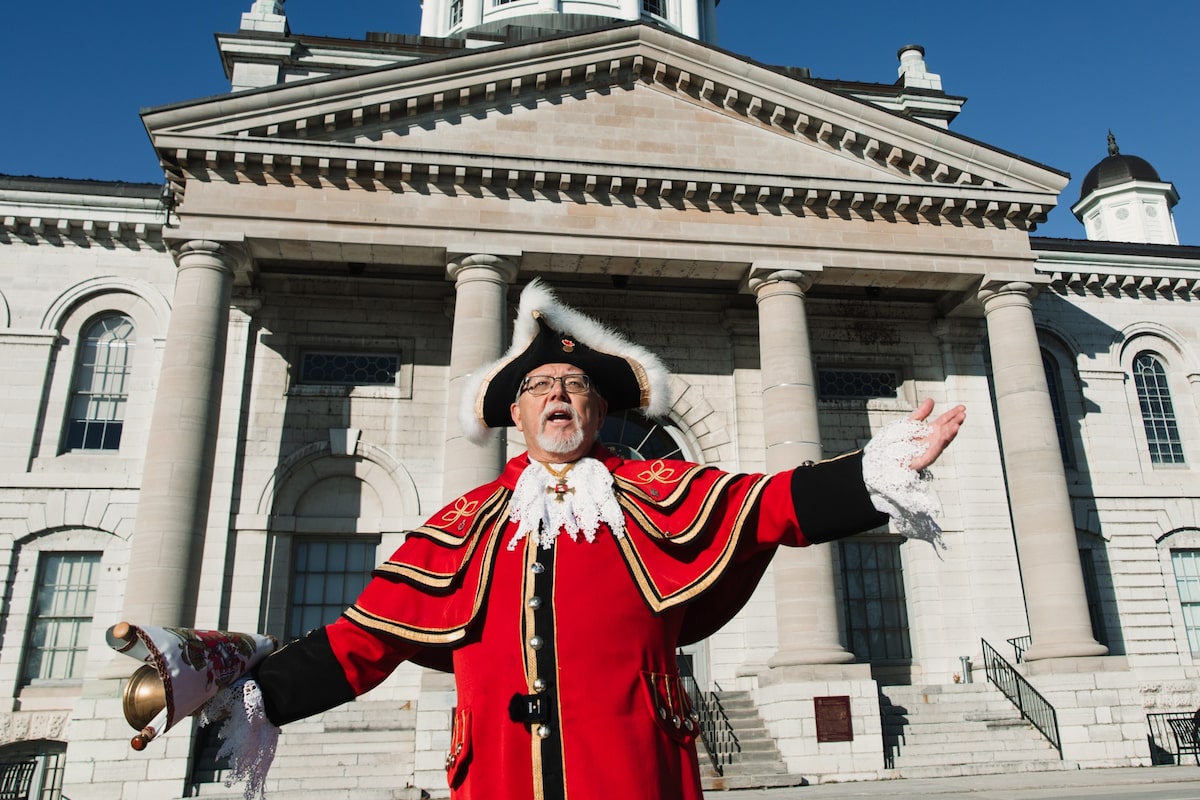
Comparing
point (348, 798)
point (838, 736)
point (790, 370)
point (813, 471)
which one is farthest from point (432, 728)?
point (813, 471)

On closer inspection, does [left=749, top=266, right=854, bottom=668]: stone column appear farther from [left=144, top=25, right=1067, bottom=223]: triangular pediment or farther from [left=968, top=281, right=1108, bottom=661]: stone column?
[left=968, top=281, right=1108, bottom=661]: stone column

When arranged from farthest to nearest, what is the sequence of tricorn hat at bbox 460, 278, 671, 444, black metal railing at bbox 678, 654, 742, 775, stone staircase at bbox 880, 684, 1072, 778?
1. stone staircase at bbox 880, 684, 1072, 778
2. black metal railing at bbox 678, 654, 742, 775
3. tricorn hat at bbox 460, 278, 671, 444

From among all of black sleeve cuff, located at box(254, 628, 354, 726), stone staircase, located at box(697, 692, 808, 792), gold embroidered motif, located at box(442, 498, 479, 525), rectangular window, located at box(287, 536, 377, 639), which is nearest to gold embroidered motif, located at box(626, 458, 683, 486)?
gold embroidered motif, located at box(442, 498, 479, 525)

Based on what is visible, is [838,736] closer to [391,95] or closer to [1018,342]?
[1018,342]

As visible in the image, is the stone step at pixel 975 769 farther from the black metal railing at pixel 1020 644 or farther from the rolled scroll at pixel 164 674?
the rolled scroll at pixel 164 674

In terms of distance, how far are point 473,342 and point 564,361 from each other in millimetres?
12483

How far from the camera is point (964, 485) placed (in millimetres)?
20594

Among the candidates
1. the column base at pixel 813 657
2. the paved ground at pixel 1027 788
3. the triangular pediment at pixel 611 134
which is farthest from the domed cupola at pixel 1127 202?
the column base at pixel 813 657

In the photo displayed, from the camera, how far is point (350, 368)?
19.9 metres

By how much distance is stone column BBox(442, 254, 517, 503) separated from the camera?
51.0ft

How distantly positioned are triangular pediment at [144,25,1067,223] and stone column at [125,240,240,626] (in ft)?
6.89

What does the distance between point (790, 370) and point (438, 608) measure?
14.2 m

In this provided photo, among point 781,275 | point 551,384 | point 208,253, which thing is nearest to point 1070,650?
point 781,275

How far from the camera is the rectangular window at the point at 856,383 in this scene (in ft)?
70.0
